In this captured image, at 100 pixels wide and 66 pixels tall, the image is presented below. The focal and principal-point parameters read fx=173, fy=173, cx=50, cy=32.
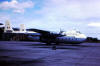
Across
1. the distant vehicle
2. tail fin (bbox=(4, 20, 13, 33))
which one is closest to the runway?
the distant vehicle

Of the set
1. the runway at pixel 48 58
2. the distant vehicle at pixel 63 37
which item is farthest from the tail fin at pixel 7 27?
the runway at pixel 48 58

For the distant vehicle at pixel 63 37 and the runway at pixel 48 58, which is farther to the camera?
the distant vehicle at pixel 63 37

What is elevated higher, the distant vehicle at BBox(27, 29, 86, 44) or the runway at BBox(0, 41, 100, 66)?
the distant vehicle at BBox(27, 29, 86, 44)

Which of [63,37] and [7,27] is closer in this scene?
[63,37]

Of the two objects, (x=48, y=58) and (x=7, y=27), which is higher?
(x=7, y=27)

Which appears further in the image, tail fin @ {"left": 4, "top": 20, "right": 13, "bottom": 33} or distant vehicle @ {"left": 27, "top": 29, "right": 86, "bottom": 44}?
tail fin @ {"left": 4, "top": 20, "right": 13, "bottom": 33}

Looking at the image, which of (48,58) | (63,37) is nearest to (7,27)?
(63,37)

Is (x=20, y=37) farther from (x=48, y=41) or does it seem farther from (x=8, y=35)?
(x=48, y=41)

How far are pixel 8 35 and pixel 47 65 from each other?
88.4 metres

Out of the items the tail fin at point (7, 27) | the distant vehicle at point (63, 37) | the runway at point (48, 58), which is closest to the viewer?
the runway at point (48, 58)

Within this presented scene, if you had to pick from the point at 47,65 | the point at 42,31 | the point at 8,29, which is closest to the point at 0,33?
the point at 8,29

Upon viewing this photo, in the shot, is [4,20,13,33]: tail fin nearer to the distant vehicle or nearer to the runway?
the distant vehicle

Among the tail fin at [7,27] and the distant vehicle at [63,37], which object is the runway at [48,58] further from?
the tail fin at [7,27]

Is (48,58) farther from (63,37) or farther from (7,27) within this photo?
(7,27)
